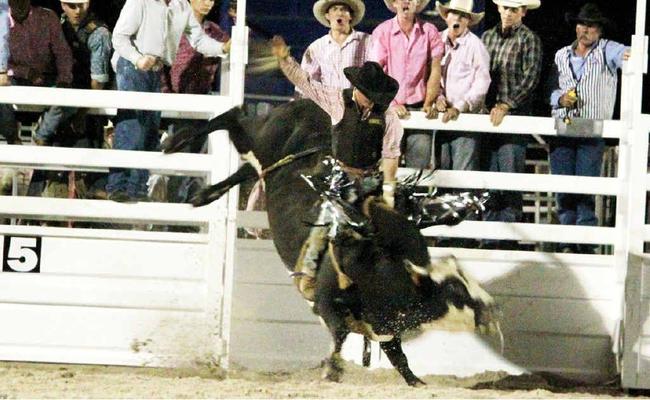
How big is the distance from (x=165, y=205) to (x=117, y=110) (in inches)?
26.3

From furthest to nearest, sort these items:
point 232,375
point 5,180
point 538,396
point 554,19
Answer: point 554,19 < point 5,180 < point 232,375 < point 538,396

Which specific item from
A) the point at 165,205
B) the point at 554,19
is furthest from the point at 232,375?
the point at 554,19

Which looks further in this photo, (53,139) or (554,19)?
(554,19)

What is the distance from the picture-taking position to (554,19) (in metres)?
10.1

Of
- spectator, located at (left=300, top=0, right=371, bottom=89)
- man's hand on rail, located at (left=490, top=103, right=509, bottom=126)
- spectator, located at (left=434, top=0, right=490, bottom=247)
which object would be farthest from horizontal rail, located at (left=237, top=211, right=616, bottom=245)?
spectator, located at (left=300, top=0, right=371, bottom=89)

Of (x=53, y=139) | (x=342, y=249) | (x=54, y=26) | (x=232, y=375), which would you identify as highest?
(x=54, y=26)

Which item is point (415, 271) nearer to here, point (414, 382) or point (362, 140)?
point (414, 382)

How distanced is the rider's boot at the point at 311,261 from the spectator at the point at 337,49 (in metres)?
1.13

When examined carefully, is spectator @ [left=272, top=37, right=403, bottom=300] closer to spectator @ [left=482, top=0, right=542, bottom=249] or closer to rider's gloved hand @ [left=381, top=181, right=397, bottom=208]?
rider's gloved hand @ [left=381, top=181, right=397, bottom=208]

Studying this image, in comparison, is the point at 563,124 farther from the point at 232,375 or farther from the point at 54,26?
the point at 54,26

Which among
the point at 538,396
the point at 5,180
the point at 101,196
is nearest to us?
the point at 538,396

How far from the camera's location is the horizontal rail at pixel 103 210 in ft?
25.2

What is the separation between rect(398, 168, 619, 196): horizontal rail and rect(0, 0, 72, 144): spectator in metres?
2.18

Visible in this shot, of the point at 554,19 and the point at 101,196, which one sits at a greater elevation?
the point at 554,19
